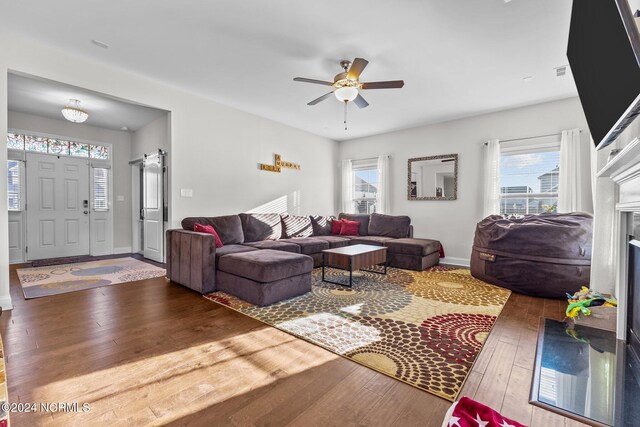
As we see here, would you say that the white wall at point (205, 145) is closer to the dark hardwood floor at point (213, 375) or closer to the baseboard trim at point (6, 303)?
the baseboard trim at point (6, 303)

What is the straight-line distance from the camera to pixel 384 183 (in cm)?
638

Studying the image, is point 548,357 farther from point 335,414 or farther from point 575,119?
point 575,119

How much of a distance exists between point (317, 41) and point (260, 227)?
296cm

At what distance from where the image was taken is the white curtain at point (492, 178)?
4973 millimetres

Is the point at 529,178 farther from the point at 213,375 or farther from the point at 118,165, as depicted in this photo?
the point at 118,165

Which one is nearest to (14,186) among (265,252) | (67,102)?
(67,102)

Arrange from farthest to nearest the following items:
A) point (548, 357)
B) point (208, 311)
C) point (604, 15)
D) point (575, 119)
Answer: point (575, 119) → point (208, 311) → point (548, 357) → point (604, 15)

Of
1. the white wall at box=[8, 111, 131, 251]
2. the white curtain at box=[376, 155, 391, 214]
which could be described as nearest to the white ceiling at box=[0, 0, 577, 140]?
the white curtain at box=[376, 155, 391, 214]

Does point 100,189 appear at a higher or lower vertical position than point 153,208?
higher

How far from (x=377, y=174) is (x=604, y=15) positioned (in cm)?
530

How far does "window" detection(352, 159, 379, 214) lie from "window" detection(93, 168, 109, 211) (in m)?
5.51

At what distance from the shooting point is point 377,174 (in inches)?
261

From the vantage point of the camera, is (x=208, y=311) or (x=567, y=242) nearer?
(x=208, y=311)

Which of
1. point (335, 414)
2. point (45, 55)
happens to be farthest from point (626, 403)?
point (45, 55)
